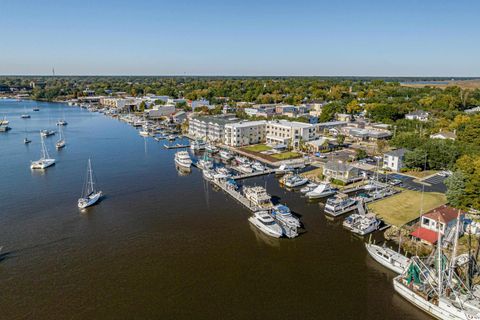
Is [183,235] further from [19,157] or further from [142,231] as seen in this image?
[19,157]

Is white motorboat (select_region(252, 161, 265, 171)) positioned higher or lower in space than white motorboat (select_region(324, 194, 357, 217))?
higher

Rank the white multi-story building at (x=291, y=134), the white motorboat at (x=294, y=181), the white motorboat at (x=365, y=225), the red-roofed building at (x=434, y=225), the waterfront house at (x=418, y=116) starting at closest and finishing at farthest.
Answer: the red-roofed building at (x=434, y=225) → the white motorboat at (x=365, y=225) → the white motorboat at (x=294, y=181) → the white multi-story building at (x=291, y=134) → the waterfront house at (x=418, y=116)

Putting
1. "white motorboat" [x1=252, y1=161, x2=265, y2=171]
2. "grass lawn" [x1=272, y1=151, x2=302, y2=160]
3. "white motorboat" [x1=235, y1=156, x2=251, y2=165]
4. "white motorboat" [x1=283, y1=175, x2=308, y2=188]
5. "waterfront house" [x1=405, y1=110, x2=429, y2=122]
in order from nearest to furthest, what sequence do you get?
"white motorboat" [x1=283, y1=175, x2=308, y2=188] < "white motorboat" [x1=252, y1=161, x2=265, y2=171] < "white motorboat" [x1=235, y1=156, x2=251, y2=165] < "grass lawn" [x1=272, y1=151, x2=302, y2=160] < "waterfront house" [x1=405, y1=110, x2=429, y2=122]

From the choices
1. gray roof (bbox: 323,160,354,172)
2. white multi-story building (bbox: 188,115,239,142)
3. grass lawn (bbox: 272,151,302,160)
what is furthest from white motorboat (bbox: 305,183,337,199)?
white multi-story building (bbox: 188,115,239,142)

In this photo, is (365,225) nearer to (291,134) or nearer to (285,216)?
(285,216)

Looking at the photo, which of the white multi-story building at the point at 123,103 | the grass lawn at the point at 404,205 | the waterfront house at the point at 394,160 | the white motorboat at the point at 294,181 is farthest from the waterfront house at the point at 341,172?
the white multi-story building at the point at 123,103

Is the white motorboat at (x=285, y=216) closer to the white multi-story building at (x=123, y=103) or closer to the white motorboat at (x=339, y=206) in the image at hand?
the white motorboat at (x=339, y=206)

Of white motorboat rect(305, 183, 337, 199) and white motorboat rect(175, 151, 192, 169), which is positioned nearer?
white motorboat rect(305, 183, 337, 199)

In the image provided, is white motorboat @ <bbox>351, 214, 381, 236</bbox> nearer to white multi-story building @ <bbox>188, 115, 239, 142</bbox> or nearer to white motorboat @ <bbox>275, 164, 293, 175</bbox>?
white motorboat @ <bbox>275, 164, 293, 175</bbox>
